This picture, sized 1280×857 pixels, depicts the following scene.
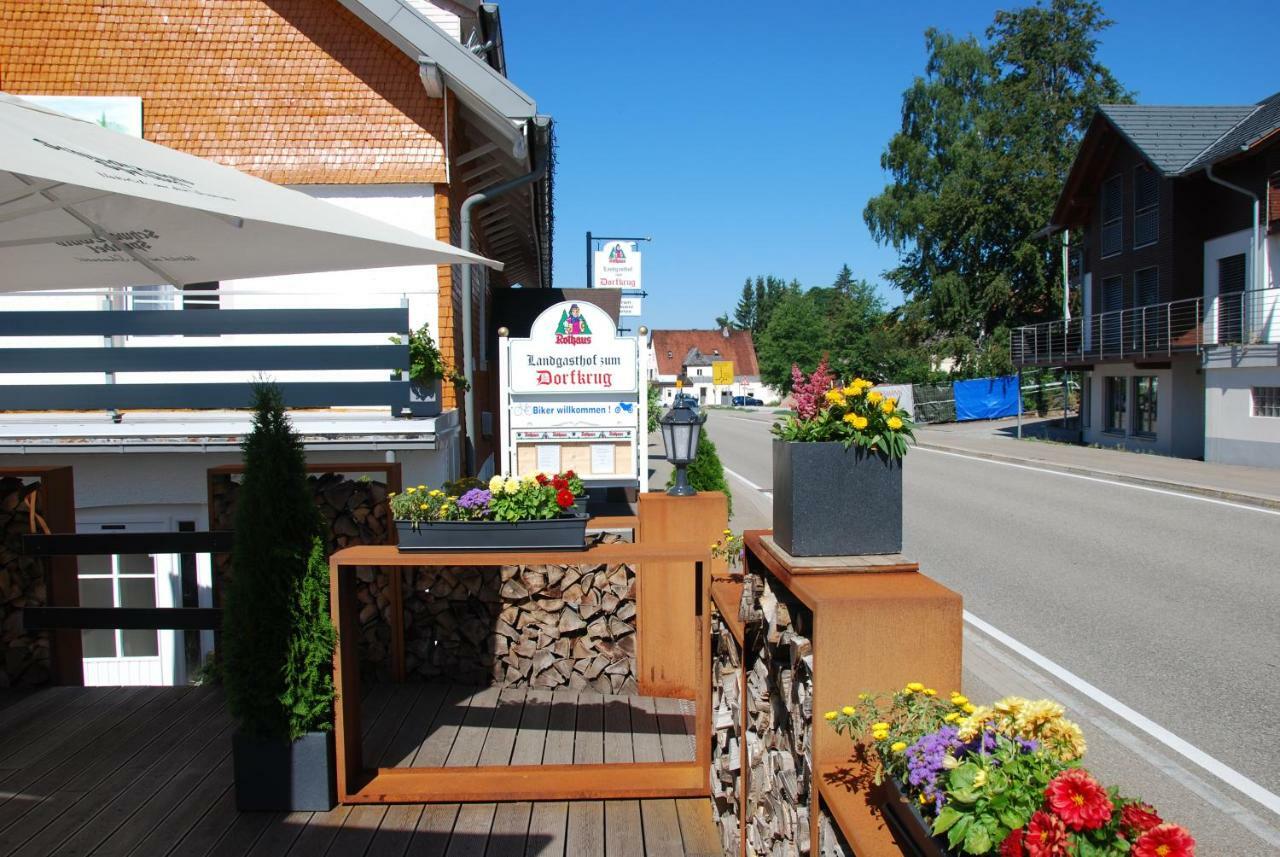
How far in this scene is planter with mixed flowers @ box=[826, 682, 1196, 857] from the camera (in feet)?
5.25

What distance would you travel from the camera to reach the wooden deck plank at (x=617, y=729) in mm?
4941

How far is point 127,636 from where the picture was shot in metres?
8.57

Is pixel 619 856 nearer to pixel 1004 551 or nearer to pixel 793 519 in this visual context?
pixel 793 519

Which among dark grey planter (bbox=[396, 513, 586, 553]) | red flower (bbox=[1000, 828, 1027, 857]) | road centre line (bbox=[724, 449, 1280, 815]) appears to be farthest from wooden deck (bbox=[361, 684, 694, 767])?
red flower (bbox=[1000, 828, 1027, 857])

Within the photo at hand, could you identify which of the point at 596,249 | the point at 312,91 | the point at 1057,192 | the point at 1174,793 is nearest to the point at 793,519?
the point at 1174,793

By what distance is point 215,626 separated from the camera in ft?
17.2

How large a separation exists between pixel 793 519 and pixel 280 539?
7.80 feet

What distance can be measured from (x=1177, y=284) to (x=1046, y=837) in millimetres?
29489

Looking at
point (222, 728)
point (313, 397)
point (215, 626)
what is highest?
point (313, 397)

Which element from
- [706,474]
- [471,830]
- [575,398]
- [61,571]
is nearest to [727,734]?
[471,830]

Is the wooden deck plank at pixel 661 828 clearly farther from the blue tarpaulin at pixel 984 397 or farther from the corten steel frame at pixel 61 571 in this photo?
the blue tarpaulin at pixel 984 397

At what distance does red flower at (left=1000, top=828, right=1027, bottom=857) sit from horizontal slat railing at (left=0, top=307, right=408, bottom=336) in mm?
6970

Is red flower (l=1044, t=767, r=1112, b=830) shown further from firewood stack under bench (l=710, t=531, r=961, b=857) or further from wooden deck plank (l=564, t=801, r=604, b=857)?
wooden deck plank (l=564, t=801, r=604, b=857)

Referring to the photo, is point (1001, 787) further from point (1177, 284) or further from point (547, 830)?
point (1177, 284)
